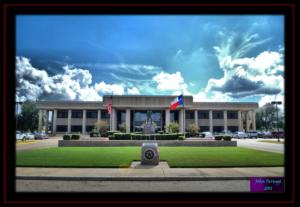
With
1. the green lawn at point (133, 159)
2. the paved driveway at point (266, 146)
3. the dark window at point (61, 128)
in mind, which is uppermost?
the green lawn at point (133, 159)

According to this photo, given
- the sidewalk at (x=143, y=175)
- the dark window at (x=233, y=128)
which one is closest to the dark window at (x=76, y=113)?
the dark window at (x=233, y=128)

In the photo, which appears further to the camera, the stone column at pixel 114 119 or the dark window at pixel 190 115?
the dark window at pixel 190 115

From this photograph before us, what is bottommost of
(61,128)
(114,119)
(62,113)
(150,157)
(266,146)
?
(61,128)

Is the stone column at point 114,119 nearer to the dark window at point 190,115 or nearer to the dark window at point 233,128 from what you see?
the dark window at point 190,115

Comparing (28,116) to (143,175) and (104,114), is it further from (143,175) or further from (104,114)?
(143,175)

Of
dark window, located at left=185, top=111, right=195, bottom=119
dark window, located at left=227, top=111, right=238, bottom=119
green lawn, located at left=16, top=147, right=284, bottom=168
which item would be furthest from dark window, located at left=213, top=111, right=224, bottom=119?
green lawn, located at left=16, top=147, right=284, bottom=168

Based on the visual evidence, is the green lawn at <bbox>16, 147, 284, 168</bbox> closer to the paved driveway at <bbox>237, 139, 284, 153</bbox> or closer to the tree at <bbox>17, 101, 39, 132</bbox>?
the paved driveway at <bbox>237, 139, 284, 153</bbox>

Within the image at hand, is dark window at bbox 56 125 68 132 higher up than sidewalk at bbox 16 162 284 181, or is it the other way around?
sidewalk at bbox 16 162 284 181

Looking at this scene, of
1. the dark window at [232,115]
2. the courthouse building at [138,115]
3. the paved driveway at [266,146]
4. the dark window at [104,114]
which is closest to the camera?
the paved driveway at [266,146]

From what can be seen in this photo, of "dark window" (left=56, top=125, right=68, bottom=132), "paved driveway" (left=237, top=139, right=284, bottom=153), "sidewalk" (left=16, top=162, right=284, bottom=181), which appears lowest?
"dark window" (left=56, top=125, right=68, bottom=132)

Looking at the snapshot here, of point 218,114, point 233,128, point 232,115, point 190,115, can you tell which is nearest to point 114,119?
point 190,115
